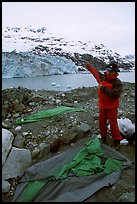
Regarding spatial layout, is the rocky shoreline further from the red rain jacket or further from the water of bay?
the water of bay

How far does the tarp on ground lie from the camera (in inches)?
119

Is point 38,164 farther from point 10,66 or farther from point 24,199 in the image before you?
point 10,66

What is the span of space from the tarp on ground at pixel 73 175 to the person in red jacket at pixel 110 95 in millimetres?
314

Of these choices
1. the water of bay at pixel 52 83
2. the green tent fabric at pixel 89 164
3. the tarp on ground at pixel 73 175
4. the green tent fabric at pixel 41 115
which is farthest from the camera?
the water of bay at pixel 52 83

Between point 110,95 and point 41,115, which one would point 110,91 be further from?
point 41,115

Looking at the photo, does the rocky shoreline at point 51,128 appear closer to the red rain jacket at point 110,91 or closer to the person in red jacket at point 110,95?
the person in red jacket at point 110,95

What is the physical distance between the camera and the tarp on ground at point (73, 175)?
303cm

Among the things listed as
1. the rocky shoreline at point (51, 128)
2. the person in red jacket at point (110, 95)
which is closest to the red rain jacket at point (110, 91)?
the person in red jacket at point (110, 95)

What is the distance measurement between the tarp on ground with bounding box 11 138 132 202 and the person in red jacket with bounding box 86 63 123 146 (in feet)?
1.03

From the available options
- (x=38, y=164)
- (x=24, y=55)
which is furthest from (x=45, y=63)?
(x=38, y=164)

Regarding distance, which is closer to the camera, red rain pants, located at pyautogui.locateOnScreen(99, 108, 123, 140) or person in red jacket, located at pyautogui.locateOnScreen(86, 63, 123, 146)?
person in red jacket, located at pyautogui.locateOnScreen(86, 63, 123, 146)

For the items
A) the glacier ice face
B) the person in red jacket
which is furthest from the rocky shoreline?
the glacier ice face

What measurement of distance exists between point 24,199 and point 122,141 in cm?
167

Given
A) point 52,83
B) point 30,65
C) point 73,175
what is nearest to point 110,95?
point 73,175
